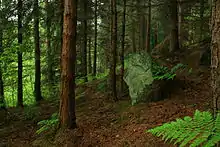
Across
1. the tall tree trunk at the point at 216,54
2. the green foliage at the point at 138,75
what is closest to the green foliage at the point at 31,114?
the green foliage at the point at 138,75

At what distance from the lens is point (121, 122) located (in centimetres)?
810

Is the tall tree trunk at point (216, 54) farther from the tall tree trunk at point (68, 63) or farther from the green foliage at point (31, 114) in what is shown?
the green foliage at point (31, 114)

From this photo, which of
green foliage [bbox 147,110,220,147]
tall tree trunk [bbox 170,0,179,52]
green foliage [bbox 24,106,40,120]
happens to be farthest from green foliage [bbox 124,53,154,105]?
green foliage [bbox 147,110,220,147]

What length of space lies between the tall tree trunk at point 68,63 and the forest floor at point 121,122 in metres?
0.57

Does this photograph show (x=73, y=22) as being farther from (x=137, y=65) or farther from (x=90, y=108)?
(x=90, y=108)

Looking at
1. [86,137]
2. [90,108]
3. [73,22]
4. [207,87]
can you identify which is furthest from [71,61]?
[207,87]

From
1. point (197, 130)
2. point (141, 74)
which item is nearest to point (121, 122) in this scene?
point (141, 74)

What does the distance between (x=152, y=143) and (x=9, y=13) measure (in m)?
11.3

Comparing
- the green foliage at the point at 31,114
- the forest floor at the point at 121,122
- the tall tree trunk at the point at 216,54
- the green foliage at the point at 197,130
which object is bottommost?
the green foliage at the point at 31,114

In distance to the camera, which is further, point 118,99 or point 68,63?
point 118,99

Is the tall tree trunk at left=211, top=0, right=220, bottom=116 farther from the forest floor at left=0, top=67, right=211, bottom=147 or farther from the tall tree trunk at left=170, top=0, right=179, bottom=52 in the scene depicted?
the tall tree trunk at left=170, top=0, right=179, bottom=52

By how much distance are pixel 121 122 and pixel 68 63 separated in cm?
261

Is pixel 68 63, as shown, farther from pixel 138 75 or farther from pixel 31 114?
pixel 31 114

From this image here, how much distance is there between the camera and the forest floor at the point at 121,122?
6902 millimetres
